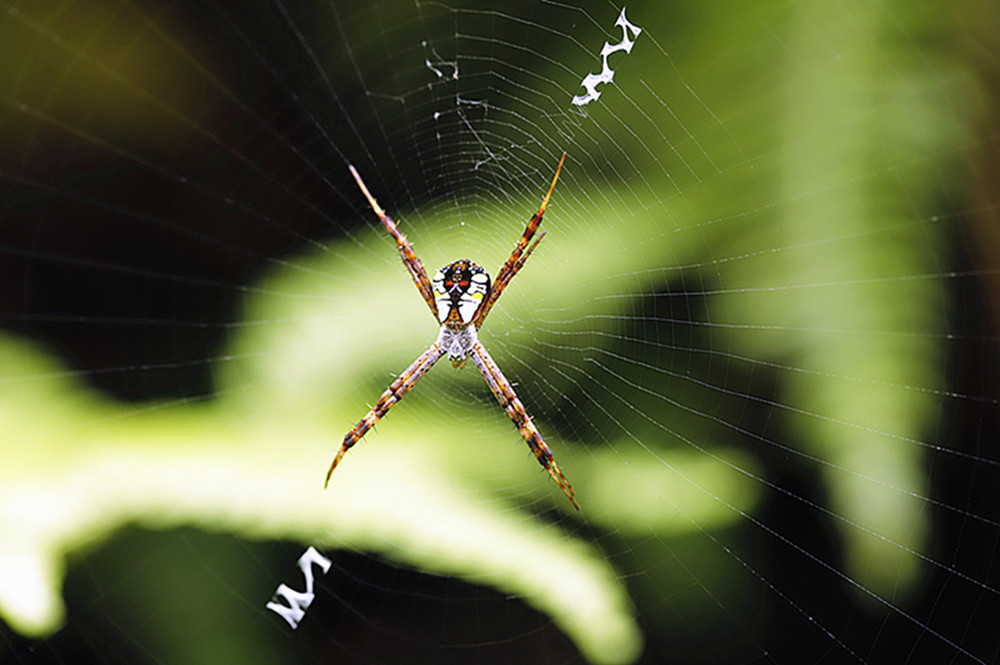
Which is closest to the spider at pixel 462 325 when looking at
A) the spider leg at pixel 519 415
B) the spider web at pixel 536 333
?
the spider leg at pixel 519 415

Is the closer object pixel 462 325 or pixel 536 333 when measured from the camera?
pixel 462 325

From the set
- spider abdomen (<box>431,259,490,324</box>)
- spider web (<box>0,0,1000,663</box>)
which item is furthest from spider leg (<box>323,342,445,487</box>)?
spider abdomen (<box>431,259,490,324</box>)

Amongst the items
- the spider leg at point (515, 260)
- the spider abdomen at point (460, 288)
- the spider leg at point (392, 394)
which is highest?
the spider leg at point (515, 260)

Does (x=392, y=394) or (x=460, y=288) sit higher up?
(x=460, y=288)

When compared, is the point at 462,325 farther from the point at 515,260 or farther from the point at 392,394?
the point at 515,260

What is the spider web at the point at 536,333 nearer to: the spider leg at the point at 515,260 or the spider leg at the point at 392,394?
the spider leg at the point at 392,394

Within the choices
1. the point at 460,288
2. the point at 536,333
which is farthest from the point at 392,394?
the point at 536,333

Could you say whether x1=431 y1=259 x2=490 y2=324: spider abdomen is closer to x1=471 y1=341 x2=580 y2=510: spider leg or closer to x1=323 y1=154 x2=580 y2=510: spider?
x1=323 y1=154 x2=580 y2=510: spider

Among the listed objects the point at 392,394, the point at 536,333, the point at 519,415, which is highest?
the point at 536,333
